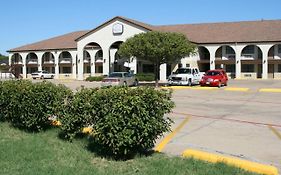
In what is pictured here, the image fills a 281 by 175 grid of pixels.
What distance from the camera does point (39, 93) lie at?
10000 millimetres

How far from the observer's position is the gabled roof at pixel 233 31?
180 feet

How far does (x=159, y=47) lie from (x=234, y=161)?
3141 centimetres

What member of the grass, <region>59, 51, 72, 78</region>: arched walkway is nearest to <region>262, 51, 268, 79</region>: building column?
<region>59, 51, 72, 78</region>: arched walkway

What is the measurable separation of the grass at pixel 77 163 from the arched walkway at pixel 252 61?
49573 millimetres

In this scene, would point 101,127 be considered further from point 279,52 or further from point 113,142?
point 279,52

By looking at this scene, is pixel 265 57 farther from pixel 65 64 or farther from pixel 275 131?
pixel 275 131

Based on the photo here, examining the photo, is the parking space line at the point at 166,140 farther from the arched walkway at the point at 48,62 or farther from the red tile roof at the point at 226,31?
the arched walkway at the point at 48,62

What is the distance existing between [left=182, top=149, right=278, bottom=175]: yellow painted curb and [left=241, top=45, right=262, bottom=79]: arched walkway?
4937cm

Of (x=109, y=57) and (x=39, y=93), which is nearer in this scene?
(x=39, y=93)

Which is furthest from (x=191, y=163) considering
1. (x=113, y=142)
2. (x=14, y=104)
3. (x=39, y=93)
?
(x=14, y=104)

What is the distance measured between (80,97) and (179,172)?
2.72 m

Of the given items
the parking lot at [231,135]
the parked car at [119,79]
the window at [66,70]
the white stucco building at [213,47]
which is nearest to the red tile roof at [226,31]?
the white stucco building at [213,47]

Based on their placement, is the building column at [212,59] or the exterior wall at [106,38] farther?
the building column at [212,59]

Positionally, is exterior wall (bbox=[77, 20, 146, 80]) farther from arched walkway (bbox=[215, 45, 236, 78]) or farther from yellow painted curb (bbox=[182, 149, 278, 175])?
yellow painted curb (bbox=[182, 149, 278, 175])
